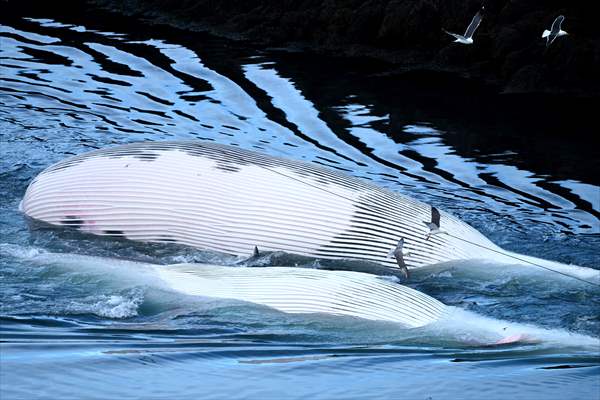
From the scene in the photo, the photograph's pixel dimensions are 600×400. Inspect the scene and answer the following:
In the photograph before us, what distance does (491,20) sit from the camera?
12570 mm

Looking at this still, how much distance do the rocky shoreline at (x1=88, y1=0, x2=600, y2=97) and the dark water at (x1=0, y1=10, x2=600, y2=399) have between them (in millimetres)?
461

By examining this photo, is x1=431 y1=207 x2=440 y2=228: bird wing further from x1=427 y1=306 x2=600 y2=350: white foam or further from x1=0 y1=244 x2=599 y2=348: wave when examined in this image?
x1=427 y1=306 x2=600 y2=350: white foam

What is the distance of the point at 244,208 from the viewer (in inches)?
281

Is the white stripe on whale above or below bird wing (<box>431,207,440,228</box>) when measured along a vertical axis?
below

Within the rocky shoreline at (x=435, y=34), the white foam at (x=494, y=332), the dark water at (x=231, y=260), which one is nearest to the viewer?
the dark water at (x=231, y=260)

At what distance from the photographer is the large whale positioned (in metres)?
7.01

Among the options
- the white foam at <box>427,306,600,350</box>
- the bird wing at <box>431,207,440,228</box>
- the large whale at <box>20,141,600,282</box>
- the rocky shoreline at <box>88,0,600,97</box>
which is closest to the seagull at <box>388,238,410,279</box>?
the large whale at <box>20,141,600,282</box>

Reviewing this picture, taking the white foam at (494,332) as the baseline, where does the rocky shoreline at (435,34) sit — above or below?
above

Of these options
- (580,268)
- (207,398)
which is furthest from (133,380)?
(580,268)

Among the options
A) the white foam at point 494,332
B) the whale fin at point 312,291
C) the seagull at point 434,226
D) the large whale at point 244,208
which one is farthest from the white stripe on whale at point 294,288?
the seagull at point 434,226

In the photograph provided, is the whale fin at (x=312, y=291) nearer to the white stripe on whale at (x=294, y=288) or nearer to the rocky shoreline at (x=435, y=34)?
the white stripe on whale at (x=294, y=288)

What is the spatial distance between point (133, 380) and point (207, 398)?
0.35 m

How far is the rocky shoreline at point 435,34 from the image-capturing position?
1151 cm

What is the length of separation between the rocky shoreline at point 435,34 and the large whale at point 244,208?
4797mm
